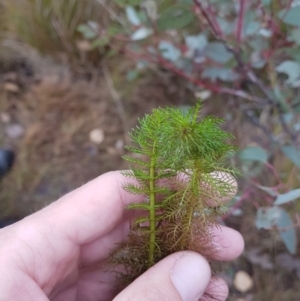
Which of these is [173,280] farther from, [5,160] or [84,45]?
[84,45]

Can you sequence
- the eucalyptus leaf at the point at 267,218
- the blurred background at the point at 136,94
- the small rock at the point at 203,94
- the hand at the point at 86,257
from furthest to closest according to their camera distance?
the small rock at the point at 203,94, the blurred background at the point at 136,94, the eucalyptus leaf at the point at 267,218, the hand at the point at 86,257

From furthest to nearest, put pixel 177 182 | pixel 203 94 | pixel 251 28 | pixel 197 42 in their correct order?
1. pixel 203 94
2. pixel 197 42
3. pixel 251 28
4. pixel 177 182

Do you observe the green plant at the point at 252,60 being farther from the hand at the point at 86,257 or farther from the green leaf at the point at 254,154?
the hand at the point at 86,257

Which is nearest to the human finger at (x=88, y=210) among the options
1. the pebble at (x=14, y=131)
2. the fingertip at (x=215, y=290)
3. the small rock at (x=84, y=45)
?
the fingertip at (x=215, y=290)

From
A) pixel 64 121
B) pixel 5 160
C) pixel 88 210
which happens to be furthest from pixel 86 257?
pixel 64 121

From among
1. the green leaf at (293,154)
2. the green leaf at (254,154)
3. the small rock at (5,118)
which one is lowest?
the green leaf at (293,154)

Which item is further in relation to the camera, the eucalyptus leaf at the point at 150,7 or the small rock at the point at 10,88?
the small rock at the point at 10,88

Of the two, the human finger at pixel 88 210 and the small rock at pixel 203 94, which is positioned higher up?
the human finger at pixel 88 210

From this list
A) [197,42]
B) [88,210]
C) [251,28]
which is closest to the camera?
[88,210]
